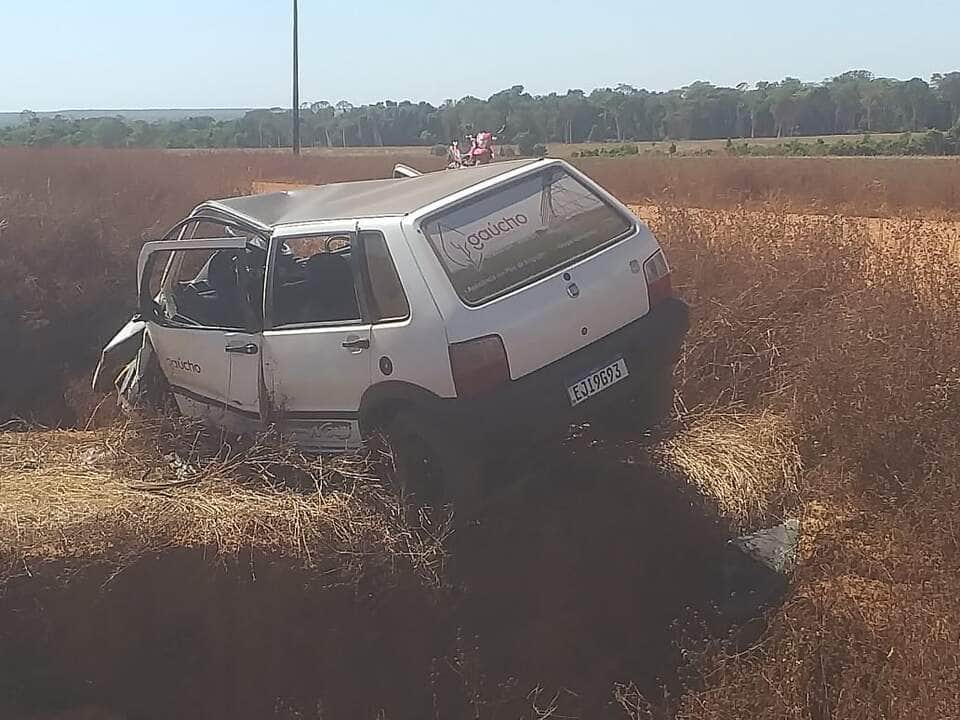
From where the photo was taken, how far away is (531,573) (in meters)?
5.02

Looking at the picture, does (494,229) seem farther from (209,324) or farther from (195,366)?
(195,366)

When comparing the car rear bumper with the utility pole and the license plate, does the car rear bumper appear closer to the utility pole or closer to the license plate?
the license plate

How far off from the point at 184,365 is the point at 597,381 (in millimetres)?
2550

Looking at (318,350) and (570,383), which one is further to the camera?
(318,350)

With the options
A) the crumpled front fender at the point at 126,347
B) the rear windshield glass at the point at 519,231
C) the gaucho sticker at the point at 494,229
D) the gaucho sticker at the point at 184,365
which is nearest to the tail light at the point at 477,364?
the rear windshield glass at the point at 519,231

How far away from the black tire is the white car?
0.04 ft

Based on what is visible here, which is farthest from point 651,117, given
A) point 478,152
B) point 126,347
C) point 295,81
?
point 126,347

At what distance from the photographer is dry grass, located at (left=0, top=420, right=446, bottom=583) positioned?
Result: 4730mm

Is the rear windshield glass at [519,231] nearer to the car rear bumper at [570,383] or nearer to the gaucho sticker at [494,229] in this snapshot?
Answer: the gaucho sticker at [494,229]

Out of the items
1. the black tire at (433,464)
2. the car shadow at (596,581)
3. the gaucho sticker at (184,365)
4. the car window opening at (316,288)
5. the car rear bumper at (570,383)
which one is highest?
the car window opening at (316,288)

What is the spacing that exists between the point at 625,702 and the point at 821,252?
14.5 feet

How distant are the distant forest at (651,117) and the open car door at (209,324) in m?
30.2

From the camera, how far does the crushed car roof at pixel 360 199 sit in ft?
16.4

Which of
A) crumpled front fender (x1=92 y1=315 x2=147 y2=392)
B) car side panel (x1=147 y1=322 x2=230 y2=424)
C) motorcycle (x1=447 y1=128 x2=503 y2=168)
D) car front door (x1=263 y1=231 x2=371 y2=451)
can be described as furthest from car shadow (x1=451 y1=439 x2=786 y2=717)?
motorcycle (x1=447 y1=128 x2=503 y2=168)
